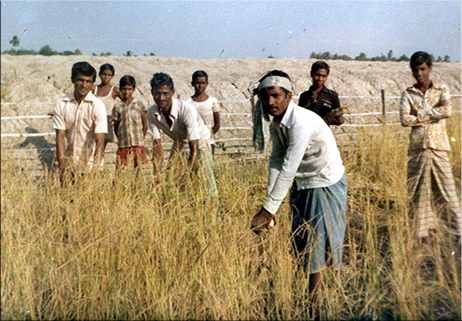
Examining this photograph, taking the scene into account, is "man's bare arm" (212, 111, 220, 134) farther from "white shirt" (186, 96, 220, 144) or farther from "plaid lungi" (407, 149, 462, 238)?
"plaid lungi" (407, 149, 462, 238)

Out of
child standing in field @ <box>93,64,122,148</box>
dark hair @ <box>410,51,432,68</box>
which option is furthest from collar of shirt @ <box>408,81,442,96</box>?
child standing in field @ <box>93,64,122,148</box>

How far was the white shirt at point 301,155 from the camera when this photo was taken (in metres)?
2.24

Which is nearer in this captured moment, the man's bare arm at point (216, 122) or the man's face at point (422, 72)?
the man's face at point (422, 72)

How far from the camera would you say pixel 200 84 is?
368 centimetres

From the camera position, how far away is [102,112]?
8.94ft

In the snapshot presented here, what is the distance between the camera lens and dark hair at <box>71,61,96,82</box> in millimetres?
2457

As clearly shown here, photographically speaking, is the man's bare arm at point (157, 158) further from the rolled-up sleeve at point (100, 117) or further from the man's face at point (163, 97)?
the rolled-up sleeve at point (100, 117)

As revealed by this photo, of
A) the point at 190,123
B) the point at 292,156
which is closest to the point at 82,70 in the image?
the point at 190,123

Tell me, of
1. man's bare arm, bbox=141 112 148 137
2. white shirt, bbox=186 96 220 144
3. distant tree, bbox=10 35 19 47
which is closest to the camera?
distant tree, bbox=10 35 19 47

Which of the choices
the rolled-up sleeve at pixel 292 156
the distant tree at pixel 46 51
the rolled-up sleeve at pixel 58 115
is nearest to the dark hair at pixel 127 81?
the rolled-up sleeve at pixel 58 115

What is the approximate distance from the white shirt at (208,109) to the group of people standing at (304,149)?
2.03ft

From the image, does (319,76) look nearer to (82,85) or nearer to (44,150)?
(82,85)

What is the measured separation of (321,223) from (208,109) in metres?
1.73

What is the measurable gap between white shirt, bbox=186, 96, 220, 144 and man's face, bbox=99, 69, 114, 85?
99 cm
